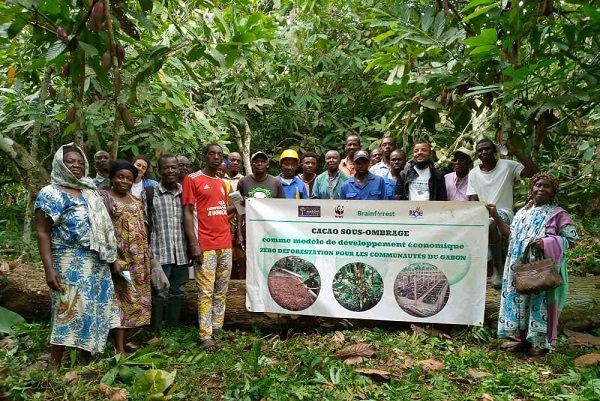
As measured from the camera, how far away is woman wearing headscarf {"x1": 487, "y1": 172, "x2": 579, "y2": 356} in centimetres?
408

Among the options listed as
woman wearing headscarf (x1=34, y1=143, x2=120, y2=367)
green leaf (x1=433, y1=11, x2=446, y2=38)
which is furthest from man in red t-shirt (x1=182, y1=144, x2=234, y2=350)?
green leaf (x1=433, y1=11, x2=446, y2=38)

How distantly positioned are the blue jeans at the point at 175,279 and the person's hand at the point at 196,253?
1.08 ft

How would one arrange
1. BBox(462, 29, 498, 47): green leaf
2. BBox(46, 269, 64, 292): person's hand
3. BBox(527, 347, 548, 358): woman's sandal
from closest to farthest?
BBox(462, 29, 498, 47): green leaf → BBox(46, 269, 64, 292): person's hand → BBox(527, 347, 548, 358): woman's sandal

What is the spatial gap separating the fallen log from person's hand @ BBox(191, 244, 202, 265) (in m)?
0.80

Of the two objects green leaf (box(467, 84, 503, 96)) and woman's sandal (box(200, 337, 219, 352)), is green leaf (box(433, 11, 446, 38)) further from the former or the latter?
woman's sandal (box(200, 337, 219, 352))

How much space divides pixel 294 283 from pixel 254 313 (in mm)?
541

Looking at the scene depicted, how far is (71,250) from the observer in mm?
3680

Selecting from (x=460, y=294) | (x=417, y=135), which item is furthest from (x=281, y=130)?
(x=460, y=294)

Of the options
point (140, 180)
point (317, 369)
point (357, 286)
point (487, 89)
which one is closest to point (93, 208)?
point (140, 180)

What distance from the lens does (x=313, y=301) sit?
488cm

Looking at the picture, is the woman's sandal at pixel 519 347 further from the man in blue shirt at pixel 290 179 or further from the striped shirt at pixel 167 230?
the striped shirt at pixel 167 230

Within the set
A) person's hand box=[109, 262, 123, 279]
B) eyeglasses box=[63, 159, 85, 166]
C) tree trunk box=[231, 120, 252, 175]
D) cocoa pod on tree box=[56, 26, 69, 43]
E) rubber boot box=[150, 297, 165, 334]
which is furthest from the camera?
tree trunk box=[231, 120, 252, 175]

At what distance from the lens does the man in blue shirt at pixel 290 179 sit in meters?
5.84

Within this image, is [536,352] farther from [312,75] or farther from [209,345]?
[312,75]
